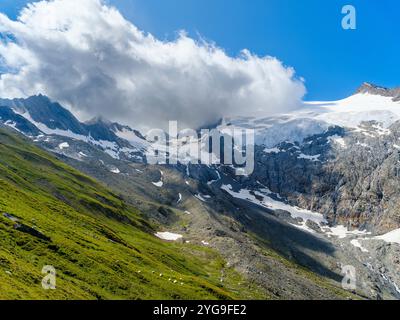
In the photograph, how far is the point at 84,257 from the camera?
240 ft

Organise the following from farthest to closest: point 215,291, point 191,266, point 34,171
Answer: point 34,171 → point 191,266 → point 215,291

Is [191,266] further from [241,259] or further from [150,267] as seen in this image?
[150,267]

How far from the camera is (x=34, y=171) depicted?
190m

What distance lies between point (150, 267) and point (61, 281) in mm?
43480

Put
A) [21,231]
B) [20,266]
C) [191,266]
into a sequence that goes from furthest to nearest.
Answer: [191,266]
[21,231]
[20,266]

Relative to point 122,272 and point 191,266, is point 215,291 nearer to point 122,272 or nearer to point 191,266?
point 122,272

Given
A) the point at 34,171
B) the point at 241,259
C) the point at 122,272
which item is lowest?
the point at 241,259
